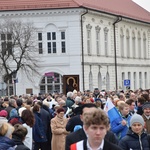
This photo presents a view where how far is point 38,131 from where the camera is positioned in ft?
60.4

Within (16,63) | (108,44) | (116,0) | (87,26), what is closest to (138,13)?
(116,0)

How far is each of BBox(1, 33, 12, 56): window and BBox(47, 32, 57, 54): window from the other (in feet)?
12.3

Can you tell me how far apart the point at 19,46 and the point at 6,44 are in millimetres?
1003

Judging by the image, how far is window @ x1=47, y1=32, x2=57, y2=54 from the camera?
59656 millimetres

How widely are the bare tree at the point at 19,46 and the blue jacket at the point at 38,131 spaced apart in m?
36.5

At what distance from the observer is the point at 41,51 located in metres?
59.8

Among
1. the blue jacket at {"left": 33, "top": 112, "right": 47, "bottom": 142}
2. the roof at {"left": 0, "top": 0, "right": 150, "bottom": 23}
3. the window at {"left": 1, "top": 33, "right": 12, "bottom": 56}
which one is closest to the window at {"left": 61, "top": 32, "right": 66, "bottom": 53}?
the roof at {"left": 0, "top": 0, "right": 150, "bottom": 23}

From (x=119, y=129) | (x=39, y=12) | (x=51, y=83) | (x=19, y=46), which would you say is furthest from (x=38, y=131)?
(x=39, y=12)

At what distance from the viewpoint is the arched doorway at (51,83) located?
58344 mm

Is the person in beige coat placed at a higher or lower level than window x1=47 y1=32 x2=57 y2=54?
lower

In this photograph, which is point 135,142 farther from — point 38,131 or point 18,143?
point 38,131

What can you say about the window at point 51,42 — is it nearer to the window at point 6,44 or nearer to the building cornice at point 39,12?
the building cornice at point 39,12

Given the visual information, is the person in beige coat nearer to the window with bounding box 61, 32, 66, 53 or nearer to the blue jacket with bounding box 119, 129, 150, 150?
the blue jacket with bounding box 119, 129, 150, 150

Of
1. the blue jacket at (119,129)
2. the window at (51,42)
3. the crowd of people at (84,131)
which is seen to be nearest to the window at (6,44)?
the window at (51,42)
